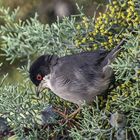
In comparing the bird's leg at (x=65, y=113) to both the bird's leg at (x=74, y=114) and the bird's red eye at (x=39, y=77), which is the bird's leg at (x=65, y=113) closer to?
the bird's leg at (x=74, y=114)

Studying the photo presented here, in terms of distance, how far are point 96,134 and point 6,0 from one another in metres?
1.91

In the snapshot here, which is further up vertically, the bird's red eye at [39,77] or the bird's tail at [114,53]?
the bird's red eye at [39,77]

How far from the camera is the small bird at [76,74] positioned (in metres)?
1.42

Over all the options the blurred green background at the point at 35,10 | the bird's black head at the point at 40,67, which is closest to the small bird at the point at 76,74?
the bird's black head at the point at 40,67

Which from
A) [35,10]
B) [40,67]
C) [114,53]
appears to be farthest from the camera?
[35,10]

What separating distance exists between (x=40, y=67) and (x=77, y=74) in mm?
112

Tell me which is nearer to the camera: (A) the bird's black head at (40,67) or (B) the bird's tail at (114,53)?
(B) the bird's tail at (114,53)

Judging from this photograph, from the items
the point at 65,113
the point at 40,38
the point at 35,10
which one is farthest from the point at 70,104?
the point at 35,10

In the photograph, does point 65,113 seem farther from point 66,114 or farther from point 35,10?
point 35,10

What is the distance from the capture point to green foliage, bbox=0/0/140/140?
1.30m

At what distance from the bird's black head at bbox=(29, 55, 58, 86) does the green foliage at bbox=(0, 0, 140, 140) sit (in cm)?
3

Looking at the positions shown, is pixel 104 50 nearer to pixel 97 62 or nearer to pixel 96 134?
pixel 97 62

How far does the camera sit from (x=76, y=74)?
4.78 feet

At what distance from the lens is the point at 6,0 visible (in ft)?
10.2
